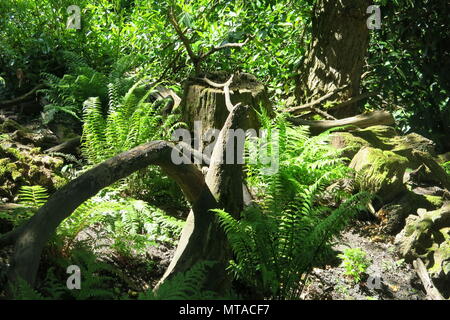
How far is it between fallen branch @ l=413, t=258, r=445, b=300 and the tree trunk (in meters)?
2.39

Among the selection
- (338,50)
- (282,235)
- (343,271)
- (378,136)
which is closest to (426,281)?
Answer: (343,271)

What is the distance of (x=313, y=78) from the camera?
645 centimetres

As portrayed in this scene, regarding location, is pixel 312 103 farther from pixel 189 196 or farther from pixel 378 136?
pixel 189 196

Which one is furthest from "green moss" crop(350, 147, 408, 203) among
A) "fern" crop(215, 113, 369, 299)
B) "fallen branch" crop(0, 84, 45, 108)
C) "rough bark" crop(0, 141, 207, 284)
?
"fallen branch" crop(0, 84, 45, 108)

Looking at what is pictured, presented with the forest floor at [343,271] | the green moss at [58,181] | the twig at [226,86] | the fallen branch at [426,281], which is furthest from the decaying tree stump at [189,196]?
the fallen branch at [426,281]

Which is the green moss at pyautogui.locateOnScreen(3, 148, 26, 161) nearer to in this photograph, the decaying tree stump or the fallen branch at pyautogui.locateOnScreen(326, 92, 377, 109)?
the decaying tree stump

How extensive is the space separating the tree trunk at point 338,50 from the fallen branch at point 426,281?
7.84ft

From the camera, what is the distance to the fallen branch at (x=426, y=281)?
13.7ft

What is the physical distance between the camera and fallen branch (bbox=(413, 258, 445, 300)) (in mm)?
4172

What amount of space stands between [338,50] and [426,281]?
308cm

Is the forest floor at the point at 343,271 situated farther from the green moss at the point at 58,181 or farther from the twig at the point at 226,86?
the twig at the point at 226,86

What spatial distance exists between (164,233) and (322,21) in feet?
12.2
